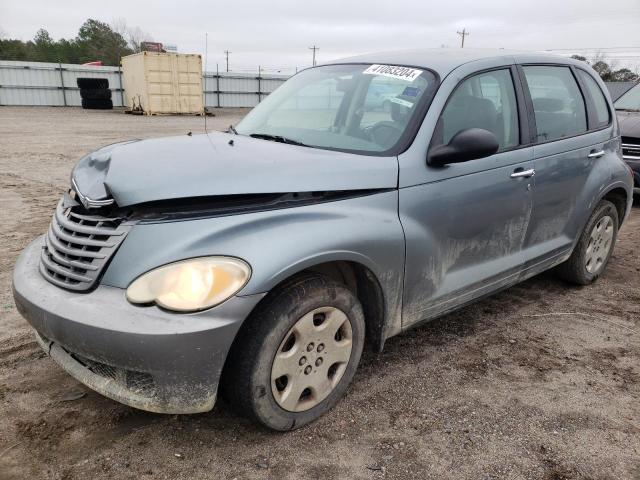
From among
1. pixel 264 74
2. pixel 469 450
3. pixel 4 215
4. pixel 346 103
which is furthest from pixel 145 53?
pixel 469 450

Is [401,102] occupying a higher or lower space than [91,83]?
higher

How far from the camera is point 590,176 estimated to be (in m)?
3.86

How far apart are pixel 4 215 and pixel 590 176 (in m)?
6.07

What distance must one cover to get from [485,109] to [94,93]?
29369mm

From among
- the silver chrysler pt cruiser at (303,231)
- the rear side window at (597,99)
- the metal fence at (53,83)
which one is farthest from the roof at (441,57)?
the metal fence at (53,83)

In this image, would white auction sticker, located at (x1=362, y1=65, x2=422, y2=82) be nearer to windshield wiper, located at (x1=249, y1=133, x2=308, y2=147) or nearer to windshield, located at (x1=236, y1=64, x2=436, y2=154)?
windshield, located at (x1=236, y1=64, x2=436, y2=154)

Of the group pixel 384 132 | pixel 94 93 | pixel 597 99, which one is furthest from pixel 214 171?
pixel 94 93

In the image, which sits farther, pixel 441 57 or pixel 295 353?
pixel 441 57

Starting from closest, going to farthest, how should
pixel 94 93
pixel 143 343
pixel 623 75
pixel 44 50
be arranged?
pixel 143 343 → pixel 94 93 → pixel 623 75 → pixel 44 50

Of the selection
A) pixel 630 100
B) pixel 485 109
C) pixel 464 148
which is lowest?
pixel 630 100

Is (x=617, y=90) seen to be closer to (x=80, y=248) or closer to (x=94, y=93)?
(x=80, y=248)

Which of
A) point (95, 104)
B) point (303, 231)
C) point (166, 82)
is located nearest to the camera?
point (303, 231)

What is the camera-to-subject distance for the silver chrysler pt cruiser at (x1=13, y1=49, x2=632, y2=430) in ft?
6.78

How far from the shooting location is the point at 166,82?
2594 centimetres
